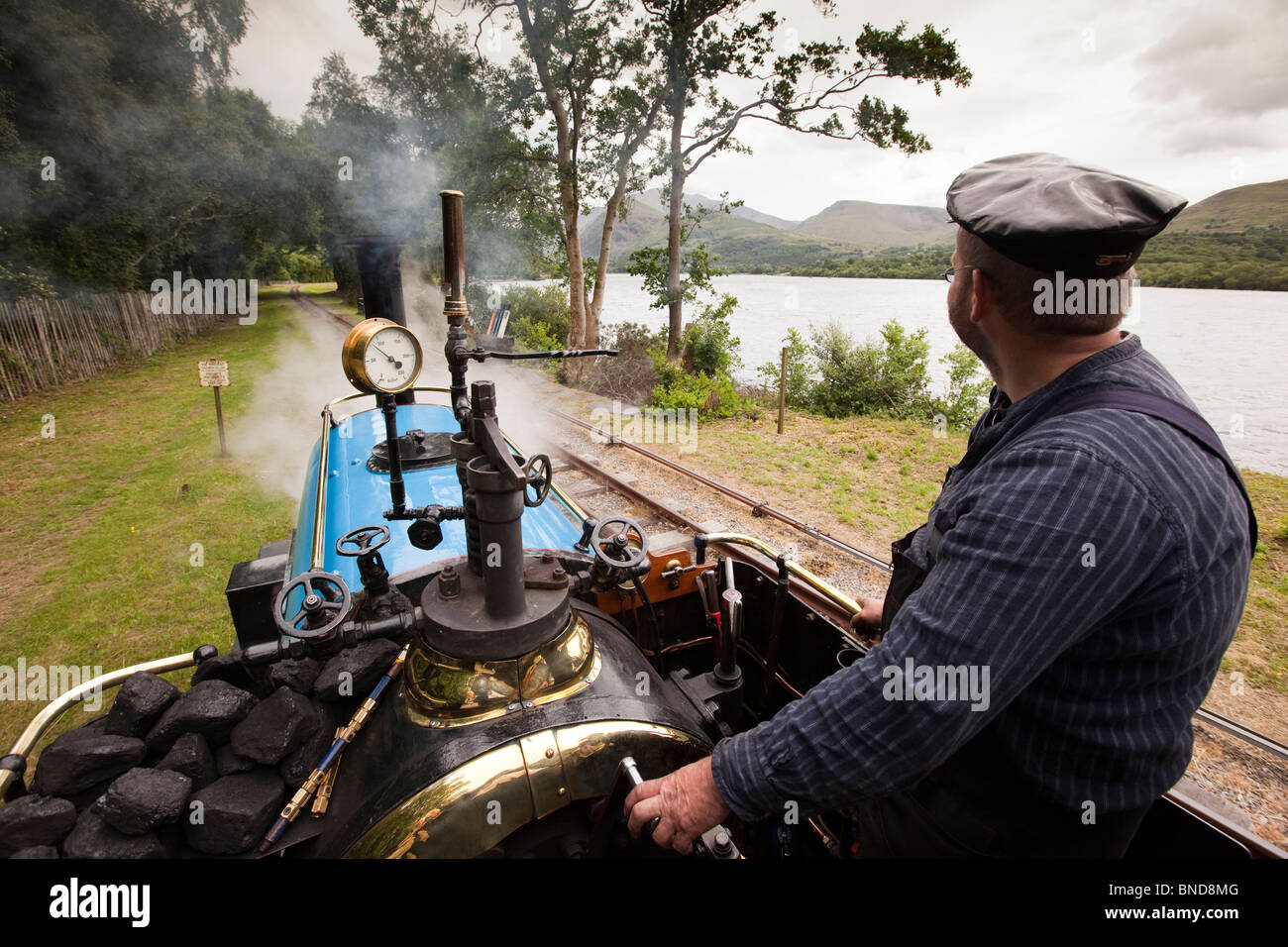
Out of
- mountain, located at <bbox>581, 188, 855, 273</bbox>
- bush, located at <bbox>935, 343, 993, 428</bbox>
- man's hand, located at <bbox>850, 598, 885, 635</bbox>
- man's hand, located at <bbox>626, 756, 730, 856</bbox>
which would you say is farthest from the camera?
mountain, located at <bbox>581, 188, 855, 273</bbox>

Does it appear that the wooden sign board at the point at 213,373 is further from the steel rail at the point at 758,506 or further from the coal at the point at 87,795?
the coal at the point at 87,795

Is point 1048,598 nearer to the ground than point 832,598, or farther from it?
farther from it

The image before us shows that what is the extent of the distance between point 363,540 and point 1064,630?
2.09m

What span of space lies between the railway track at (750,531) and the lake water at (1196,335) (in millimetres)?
1736

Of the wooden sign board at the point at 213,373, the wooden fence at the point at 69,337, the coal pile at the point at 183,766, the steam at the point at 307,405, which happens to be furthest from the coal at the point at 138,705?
the wooden fence at the point at 69,337

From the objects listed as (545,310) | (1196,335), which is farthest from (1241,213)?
(545,310)

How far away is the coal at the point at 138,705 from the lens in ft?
5.87

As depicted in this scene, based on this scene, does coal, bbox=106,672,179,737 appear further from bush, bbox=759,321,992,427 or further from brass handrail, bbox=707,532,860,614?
bush, bbox=759,321,992,427

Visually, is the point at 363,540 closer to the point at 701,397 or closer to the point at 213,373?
the point at 213,373

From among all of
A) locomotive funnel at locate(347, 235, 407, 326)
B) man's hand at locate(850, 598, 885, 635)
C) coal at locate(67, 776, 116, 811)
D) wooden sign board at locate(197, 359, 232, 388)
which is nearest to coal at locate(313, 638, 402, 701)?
coal at locate(67, 776, 116, 811)

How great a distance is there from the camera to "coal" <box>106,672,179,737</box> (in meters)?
1.79

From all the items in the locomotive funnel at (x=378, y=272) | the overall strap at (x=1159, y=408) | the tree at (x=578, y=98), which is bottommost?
the overall strap at (x=1159, y=408)

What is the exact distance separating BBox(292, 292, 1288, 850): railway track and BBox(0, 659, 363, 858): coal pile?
5.93ft

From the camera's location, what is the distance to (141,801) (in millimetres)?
1523
